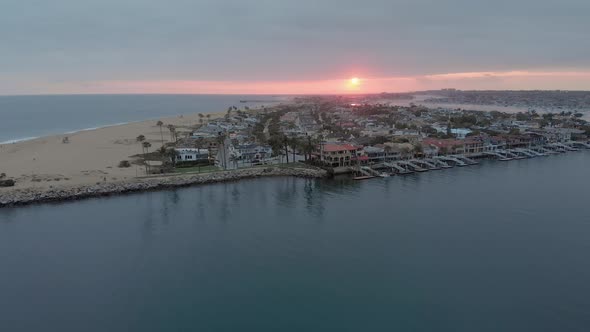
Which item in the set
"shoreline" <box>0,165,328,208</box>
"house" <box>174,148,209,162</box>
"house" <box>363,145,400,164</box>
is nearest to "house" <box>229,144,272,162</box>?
"house" <box>174,148,209,162</box>

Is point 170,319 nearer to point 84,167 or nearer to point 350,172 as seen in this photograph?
point 350,172

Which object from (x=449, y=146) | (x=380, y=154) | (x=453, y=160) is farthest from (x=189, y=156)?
(x=449, y=146)

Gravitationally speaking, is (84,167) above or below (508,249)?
above

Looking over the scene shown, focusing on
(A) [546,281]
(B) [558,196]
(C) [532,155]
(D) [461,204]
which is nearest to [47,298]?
(A) [546,281]

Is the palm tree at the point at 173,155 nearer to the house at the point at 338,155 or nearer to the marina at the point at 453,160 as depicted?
the house at the point at 338,155

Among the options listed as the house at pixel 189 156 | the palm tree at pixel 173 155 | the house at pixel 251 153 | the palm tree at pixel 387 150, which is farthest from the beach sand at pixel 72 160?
the palm tree at pixel 387 150

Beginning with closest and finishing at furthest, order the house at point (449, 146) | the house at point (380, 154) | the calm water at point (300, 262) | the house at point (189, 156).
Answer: the calm water at point (300, 262) < the house at point (380, 154) < the house at point (189, 156) < the house at point (449, 146)

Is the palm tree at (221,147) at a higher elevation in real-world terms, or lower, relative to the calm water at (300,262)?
higher
